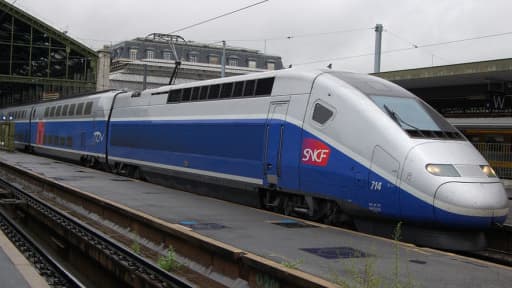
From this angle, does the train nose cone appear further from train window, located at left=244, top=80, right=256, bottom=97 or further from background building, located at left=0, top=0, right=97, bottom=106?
background building, located at left=0, top=0, right=97, bottom=106

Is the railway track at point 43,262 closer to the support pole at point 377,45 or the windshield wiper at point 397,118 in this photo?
the windshield wiper at point 397,118

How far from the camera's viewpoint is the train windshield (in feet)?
29.7

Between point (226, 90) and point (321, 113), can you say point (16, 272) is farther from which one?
point (226, 90)

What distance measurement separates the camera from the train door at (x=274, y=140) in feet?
35.9

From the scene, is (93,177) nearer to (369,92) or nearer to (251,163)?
(251,163)

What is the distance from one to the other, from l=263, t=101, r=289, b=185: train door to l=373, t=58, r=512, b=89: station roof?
11246 mm

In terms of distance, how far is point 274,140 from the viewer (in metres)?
11.1

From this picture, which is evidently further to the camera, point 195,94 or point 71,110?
point 71,110

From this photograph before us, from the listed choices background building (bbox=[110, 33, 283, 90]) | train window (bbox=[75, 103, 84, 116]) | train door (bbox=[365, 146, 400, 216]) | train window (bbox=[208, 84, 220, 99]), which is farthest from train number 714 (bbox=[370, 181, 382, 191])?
background building (bbox=[110, 33, 283, 90])

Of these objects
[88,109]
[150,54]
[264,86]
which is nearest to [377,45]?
[88,109]

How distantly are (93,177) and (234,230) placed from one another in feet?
35.9

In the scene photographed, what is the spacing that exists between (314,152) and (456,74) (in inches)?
506

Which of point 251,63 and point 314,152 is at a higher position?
point 251,63

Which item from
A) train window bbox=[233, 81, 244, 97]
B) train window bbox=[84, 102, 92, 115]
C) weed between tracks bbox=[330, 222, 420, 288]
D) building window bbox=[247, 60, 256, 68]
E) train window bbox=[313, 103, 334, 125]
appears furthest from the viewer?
building window bbox=[247, 60, 256, 68]
